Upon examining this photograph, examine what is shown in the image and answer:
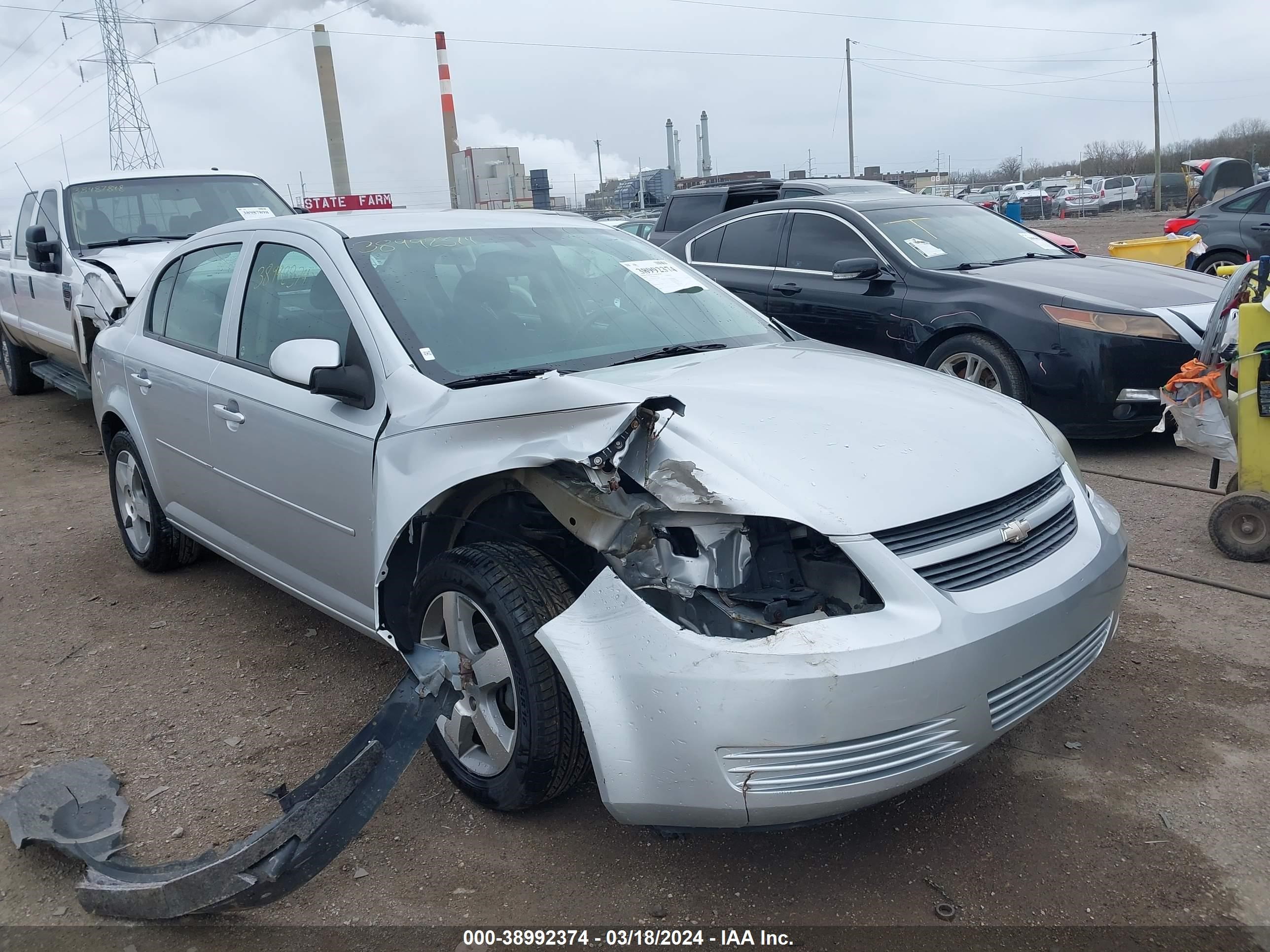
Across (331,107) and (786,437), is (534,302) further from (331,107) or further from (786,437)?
(331,107)

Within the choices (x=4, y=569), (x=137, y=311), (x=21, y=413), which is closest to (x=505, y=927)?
(x=137, y=311)

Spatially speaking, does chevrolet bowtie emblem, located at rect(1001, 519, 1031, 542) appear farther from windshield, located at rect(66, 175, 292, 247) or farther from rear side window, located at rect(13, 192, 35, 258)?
rear side window, located at rect(13, 192, 35, 258)

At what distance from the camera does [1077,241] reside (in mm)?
25422

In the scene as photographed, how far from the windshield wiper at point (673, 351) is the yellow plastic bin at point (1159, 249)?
24.0 ft

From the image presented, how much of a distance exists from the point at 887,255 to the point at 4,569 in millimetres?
5486

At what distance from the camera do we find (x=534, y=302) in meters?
3.49

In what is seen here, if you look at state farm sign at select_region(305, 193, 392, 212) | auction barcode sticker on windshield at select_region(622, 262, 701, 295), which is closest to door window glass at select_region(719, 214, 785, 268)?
auction barcode sticker on windshield at select_region(622, 262, 701, 295)

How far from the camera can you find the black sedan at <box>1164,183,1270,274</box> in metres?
12.0

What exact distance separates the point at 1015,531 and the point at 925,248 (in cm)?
477

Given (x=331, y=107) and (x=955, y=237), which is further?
(x=331, y=107)

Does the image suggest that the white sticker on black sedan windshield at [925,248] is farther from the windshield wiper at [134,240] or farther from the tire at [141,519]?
the windshield wiper at [134,240]

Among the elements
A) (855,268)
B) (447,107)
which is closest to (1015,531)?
(855,268)

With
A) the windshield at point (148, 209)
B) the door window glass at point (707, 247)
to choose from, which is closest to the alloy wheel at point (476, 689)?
the door window glass at point (707, 247)

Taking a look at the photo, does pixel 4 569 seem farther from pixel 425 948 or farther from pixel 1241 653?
pixel 1241 653
